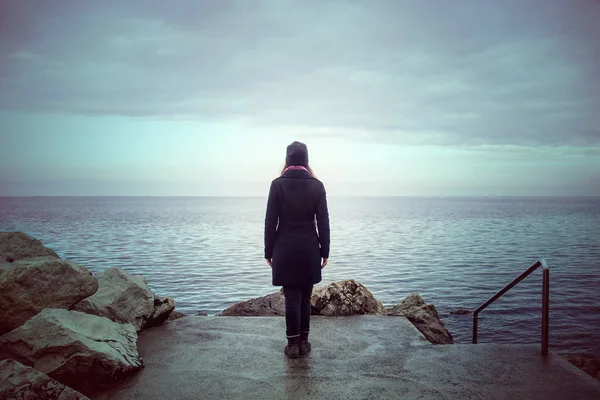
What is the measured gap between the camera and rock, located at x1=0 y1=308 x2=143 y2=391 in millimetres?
4328

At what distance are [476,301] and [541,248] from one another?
2271 centimetres

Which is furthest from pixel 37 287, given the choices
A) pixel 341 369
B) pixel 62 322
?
pixel 341 369

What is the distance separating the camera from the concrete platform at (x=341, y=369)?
168 inches

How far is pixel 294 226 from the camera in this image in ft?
17.0

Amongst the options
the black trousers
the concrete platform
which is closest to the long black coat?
the black trousers

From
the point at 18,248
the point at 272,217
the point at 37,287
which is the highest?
the point at 272,217

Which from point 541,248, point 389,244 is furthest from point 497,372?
point 541,248

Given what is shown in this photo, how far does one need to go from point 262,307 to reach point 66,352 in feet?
12.5

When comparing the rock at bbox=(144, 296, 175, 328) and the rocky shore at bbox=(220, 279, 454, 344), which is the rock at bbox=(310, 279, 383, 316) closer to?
the rocky shore at bbox=(220, 279, 454, 344)

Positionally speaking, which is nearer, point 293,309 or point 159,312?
point 293,309

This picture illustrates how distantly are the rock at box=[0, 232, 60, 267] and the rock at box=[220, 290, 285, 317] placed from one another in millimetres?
3083

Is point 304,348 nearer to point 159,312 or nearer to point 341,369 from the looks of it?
point 341,369

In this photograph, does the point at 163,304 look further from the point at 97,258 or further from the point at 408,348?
the point at 97,258

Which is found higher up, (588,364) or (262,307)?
(262,307)
